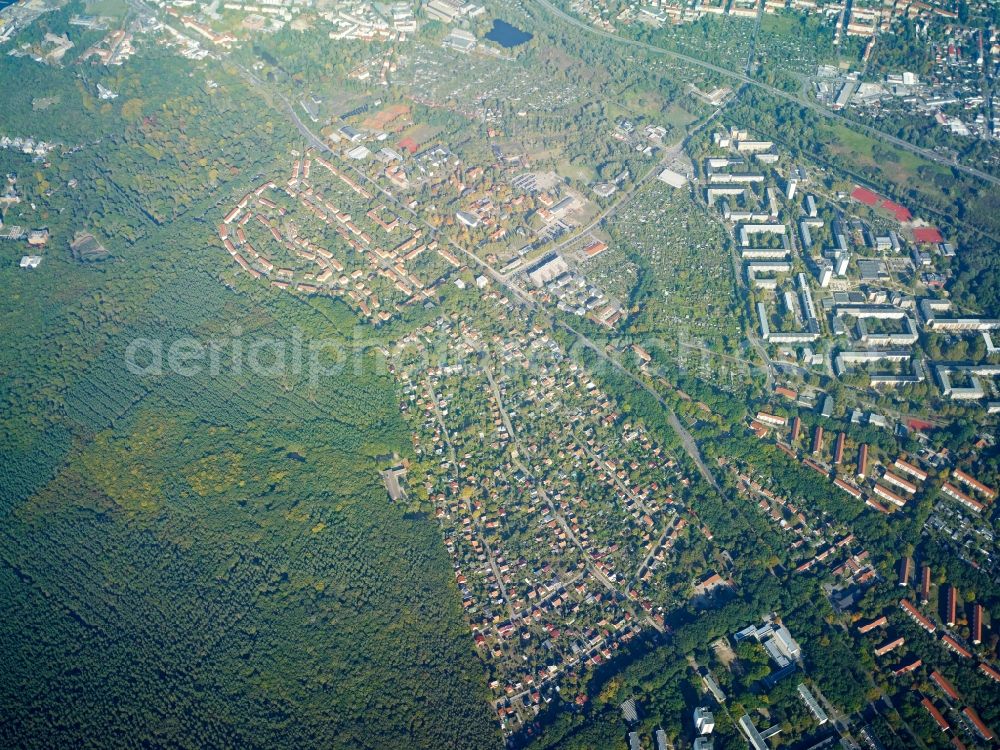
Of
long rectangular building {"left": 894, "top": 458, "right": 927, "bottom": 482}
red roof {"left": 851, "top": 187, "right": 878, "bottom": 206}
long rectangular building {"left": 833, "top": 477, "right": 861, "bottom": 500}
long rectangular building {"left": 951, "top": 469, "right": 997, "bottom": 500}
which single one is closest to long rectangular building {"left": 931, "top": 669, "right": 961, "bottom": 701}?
long rectangular building {"left": 833, "top": 477, "right": 861, "bottom": 500}

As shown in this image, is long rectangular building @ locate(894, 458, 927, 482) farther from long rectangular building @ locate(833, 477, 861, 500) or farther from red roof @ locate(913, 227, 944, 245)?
red roof @ locate(913, 227, 944, 245)

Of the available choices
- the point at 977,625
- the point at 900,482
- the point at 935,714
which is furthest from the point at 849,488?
the point at 935,714

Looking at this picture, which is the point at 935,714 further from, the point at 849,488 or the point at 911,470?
the point at 911,470

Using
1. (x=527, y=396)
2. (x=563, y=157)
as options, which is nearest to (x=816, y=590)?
(x=527, y=396)

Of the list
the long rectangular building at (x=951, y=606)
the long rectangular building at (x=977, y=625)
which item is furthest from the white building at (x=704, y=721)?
the long rectangular building at (x=977, y=625)

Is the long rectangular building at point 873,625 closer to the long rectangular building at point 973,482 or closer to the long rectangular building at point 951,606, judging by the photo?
the long rectangular building at point 951,606

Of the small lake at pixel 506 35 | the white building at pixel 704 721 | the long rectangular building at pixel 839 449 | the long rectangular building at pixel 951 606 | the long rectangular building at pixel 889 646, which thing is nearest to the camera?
the white building at pixel 704 721
